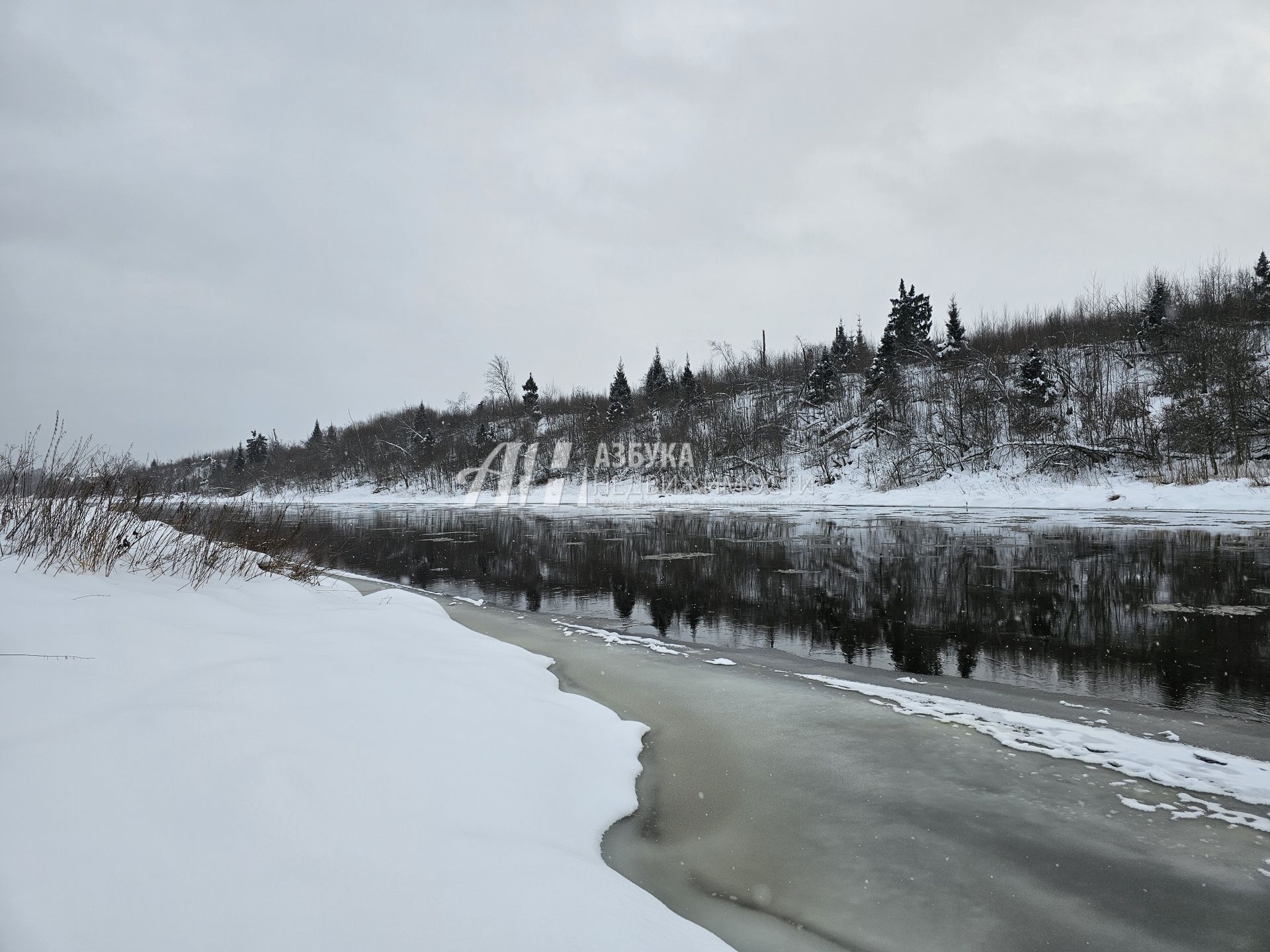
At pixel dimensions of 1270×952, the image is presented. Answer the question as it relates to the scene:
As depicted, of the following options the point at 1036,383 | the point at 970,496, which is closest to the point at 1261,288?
the point at 1036,383

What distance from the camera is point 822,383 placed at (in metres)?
46.3

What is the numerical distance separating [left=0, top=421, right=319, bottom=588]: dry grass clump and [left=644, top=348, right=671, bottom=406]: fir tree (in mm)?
50322

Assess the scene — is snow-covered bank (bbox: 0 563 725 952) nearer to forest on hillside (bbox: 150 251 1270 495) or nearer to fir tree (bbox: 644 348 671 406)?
forest on hillside (bbox: 150 251 1270 495)

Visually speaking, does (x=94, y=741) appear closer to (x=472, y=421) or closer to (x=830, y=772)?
(x=830, y=772)

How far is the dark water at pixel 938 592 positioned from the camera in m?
5.95

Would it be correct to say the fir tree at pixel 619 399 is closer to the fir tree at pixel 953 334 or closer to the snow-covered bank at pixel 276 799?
the fir tree at pixel 953 334

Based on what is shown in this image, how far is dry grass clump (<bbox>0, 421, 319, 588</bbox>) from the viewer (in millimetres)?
5602

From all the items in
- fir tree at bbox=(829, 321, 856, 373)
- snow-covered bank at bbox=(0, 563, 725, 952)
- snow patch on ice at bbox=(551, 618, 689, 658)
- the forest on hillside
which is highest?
fir tree at bbox=(829, 321, 856, 373)

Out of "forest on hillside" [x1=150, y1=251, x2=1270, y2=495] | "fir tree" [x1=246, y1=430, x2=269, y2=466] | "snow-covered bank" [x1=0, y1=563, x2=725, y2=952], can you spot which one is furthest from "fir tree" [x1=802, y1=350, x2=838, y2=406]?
"fir tree" [x1=246, y1=430, x2=269, y2=466]

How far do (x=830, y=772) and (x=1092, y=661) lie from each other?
12.7 ft

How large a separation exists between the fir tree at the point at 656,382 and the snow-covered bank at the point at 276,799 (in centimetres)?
5370

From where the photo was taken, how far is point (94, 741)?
98.6 inches

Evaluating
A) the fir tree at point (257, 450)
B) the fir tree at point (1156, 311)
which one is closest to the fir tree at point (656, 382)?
the fir tree at point (1156, 311)

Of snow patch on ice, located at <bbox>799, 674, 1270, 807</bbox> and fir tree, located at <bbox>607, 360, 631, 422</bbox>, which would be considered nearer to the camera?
snow patch on ice, located at <bbox>799, 674, 1270, 807</bbox>
